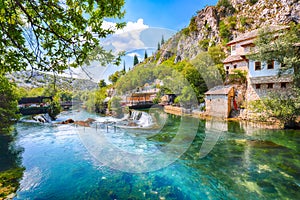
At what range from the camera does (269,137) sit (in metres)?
8.54

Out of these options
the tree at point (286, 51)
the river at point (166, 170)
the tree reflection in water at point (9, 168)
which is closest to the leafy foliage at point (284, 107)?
the tree at point (286, 51)

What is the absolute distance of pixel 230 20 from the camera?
26.1 metres

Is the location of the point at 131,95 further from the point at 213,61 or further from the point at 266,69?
the point at 266,69

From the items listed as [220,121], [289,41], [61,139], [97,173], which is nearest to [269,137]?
[220,121]

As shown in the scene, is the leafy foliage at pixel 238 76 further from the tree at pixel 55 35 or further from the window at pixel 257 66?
the tree at pixel 55 35

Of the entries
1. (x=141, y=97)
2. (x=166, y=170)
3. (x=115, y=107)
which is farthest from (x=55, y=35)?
(x=141, y=97)

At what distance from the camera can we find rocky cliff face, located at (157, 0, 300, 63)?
61.5 ft

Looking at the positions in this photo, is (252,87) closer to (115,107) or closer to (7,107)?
(115,107)

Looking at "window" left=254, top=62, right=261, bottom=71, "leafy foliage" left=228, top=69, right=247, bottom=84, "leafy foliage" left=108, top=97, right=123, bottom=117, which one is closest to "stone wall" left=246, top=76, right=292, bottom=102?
"window" left=254, top=62, right=261, bottom=71

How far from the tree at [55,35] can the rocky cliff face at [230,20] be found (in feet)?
74.1

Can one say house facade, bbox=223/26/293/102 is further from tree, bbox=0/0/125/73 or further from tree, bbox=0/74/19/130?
tree, bbox=0/74/19/130

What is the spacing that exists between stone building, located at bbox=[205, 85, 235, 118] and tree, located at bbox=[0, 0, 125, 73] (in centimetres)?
1323

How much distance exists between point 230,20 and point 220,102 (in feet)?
64.1

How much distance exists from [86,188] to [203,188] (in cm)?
324
